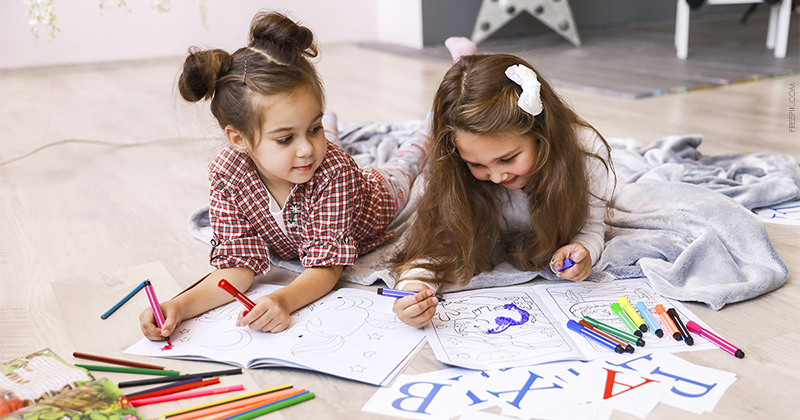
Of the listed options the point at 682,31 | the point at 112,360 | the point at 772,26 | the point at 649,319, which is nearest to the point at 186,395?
the point at 112,360

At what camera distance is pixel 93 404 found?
80 cm

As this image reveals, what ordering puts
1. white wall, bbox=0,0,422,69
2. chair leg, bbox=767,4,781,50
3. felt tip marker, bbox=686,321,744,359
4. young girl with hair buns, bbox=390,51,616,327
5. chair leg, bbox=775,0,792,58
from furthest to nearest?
white wall, bbox=0,0,422,69 → chair leg, bbox=767,4,781,50 → chair leg, bbox=775,0,792,58 → young girl with hair buns, bbox=390,51,616,327 → felt tip marker, bbox=686,321,744,359

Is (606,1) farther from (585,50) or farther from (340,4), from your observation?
(340,4)

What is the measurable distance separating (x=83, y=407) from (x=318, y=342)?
0.31 m

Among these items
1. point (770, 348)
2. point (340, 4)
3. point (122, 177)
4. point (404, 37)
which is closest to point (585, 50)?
point (404, 37)

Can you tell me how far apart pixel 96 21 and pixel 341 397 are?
3645mm

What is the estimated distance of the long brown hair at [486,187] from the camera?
3.29 feet

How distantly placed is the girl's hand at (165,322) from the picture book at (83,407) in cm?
13

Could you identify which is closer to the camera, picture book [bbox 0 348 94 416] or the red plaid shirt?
picture book [bbox 0 348 94 416]

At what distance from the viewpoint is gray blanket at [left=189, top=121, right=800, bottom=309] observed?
108 cm

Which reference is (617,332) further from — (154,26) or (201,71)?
(154,26)

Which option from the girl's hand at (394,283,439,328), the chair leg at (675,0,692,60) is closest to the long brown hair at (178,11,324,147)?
the girl's hand at (394,283,439,328)

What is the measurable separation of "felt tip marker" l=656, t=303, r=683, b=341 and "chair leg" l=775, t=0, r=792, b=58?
260 cm

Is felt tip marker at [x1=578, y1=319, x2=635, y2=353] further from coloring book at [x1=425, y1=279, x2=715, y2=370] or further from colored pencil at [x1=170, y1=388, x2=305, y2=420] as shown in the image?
colored pencil at [x1=170, y1=388, x2=305, y2=420]
